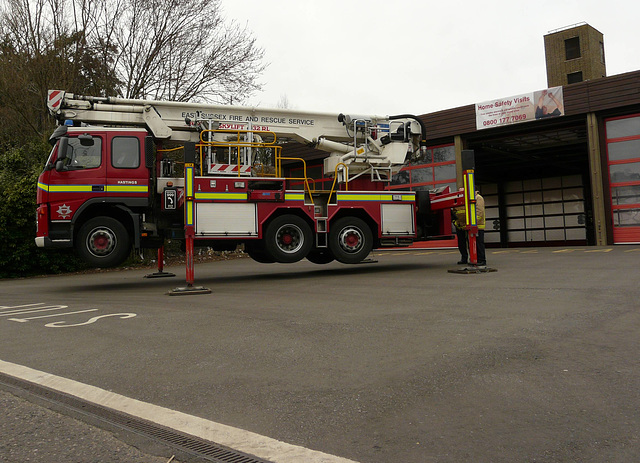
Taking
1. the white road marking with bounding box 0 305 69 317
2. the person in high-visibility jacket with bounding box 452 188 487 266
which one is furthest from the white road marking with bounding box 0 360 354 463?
the person in high-visibility jacket with bounding box 452 188 487 266

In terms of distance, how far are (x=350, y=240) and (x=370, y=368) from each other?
758 centimetres

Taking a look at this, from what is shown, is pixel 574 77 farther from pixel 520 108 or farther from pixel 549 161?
pixel 520 108

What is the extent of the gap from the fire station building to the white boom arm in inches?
41.9

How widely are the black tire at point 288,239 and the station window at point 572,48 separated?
39.4m

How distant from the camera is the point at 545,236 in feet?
99.8

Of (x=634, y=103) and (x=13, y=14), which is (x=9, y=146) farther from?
(x=634, y=103)

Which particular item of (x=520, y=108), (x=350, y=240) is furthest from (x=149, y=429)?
(x=520, y=108)

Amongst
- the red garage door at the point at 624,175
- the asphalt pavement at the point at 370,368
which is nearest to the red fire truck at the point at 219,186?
the asphalt pavement at the point at 370,368

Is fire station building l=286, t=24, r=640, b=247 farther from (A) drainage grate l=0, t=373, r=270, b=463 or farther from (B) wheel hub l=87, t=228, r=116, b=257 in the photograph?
(A) drainage grate l=0, t=373, r=270, b=463

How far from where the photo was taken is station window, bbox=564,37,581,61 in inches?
1642

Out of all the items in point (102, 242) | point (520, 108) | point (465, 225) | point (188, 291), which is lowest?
point (188, 291)

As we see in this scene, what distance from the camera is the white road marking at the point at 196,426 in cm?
270

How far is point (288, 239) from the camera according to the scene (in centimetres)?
1122

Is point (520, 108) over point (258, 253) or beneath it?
over
